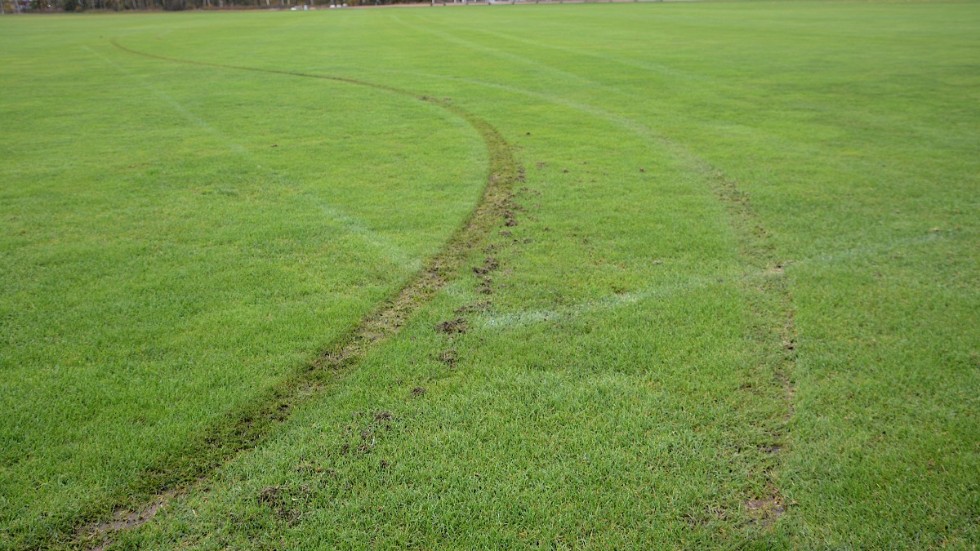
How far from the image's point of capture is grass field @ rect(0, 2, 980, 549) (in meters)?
2.81

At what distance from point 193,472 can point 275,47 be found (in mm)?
23386

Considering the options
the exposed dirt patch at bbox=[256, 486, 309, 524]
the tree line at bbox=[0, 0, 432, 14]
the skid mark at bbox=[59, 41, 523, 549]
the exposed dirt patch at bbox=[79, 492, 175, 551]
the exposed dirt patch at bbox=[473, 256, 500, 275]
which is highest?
the tree line at bbox=[0, 0, 432, 14]

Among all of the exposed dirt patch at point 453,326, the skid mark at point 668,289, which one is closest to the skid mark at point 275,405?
the exposed dirt patch at point 453,326

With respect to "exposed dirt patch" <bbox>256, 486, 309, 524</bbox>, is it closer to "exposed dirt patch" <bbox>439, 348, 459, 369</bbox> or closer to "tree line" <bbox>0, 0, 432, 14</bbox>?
"exposed dirt patch" <bbox>439, 348, 459, 369</bbox>

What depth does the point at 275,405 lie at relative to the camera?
3479mm

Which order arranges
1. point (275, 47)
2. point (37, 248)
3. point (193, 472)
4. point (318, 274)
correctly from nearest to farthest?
point (193, 472)
point (318, 274)
point (37, 248)
point (275, 47)

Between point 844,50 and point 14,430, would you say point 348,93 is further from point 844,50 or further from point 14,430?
point 844,50

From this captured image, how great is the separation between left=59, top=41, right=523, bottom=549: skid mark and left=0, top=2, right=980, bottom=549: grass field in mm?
22

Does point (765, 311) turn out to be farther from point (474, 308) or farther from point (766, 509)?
point (474, 308)

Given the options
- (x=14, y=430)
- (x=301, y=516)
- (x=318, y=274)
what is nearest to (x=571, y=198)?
→ (x=318, y=274)

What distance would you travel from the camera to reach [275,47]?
2330 cm

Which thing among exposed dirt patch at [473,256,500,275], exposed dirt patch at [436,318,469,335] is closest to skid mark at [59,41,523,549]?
exposed dirt patch at [473,256,500,275]

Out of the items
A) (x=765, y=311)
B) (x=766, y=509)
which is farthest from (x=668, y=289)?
(x=766, y=509)

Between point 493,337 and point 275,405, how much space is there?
141 centimetres
